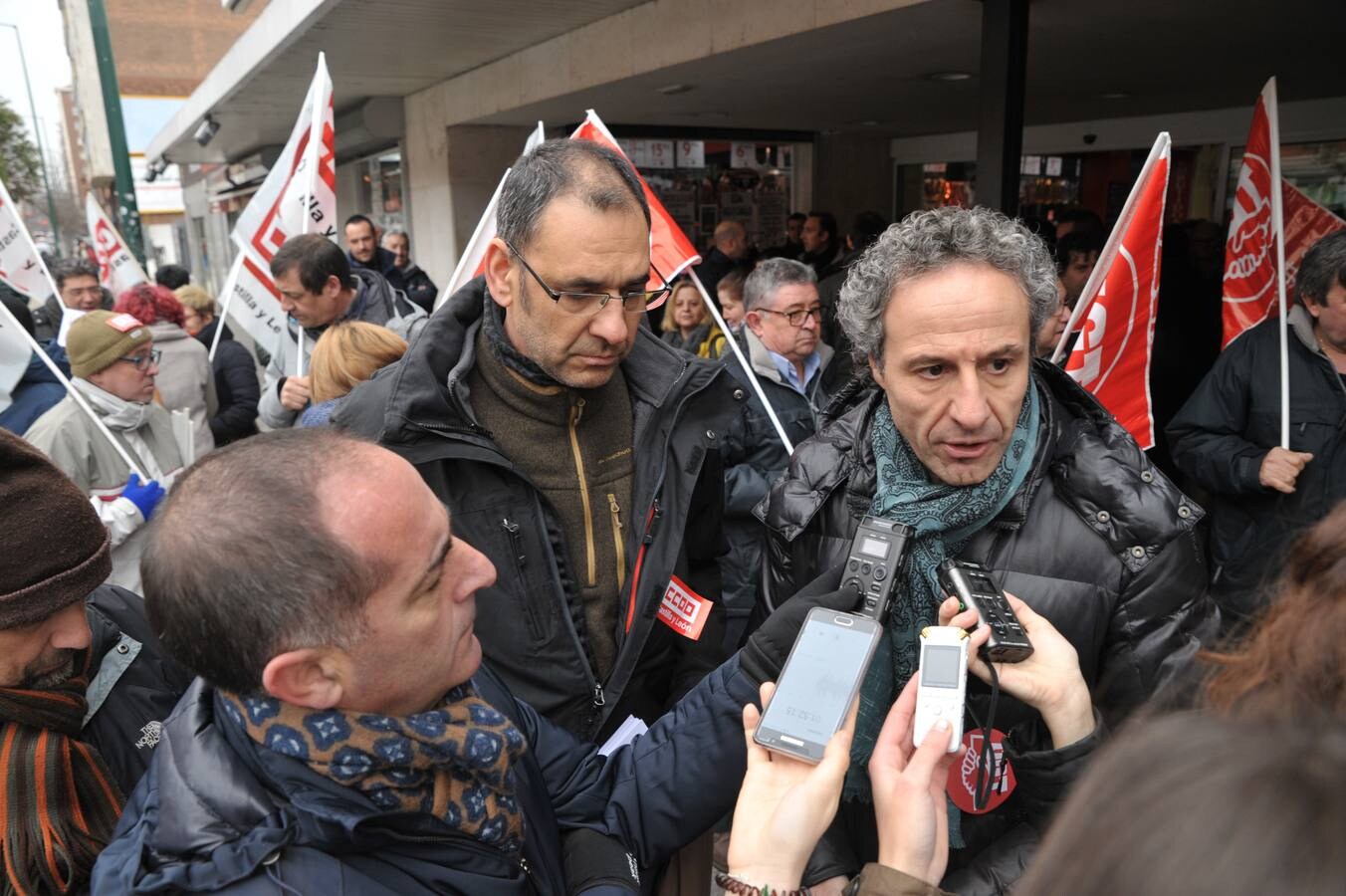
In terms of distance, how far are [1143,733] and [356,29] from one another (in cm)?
800

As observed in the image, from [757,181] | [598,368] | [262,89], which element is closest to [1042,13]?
[598,368]

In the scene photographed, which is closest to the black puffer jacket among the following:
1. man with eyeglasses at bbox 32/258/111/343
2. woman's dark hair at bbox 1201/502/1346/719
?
woman's dark hair at bbox 1201/502/1346/719

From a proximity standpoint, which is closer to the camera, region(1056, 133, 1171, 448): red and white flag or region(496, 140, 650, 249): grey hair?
region(496, 140, 650, 249): grey hair

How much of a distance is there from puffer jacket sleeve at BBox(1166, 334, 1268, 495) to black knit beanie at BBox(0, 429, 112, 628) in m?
3.47

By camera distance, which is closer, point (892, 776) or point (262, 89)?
point (892, 776)

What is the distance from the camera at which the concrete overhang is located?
6.67 metres

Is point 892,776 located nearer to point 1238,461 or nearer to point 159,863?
point 159,863

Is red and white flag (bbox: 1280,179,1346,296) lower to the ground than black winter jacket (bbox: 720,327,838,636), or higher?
higher

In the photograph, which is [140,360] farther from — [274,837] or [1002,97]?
[1002,97]

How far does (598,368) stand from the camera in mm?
1875

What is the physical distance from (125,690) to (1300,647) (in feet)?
5.52

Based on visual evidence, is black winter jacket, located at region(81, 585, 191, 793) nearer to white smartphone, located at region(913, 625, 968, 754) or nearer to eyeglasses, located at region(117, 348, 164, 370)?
white smartphone, located at region(913, 625, 968, 754)

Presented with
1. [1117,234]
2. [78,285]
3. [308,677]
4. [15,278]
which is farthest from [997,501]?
[78,285]

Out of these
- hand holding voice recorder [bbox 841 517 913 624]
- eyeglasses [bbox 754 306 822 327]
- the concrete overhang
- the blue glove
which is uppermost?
the concrete overhang
